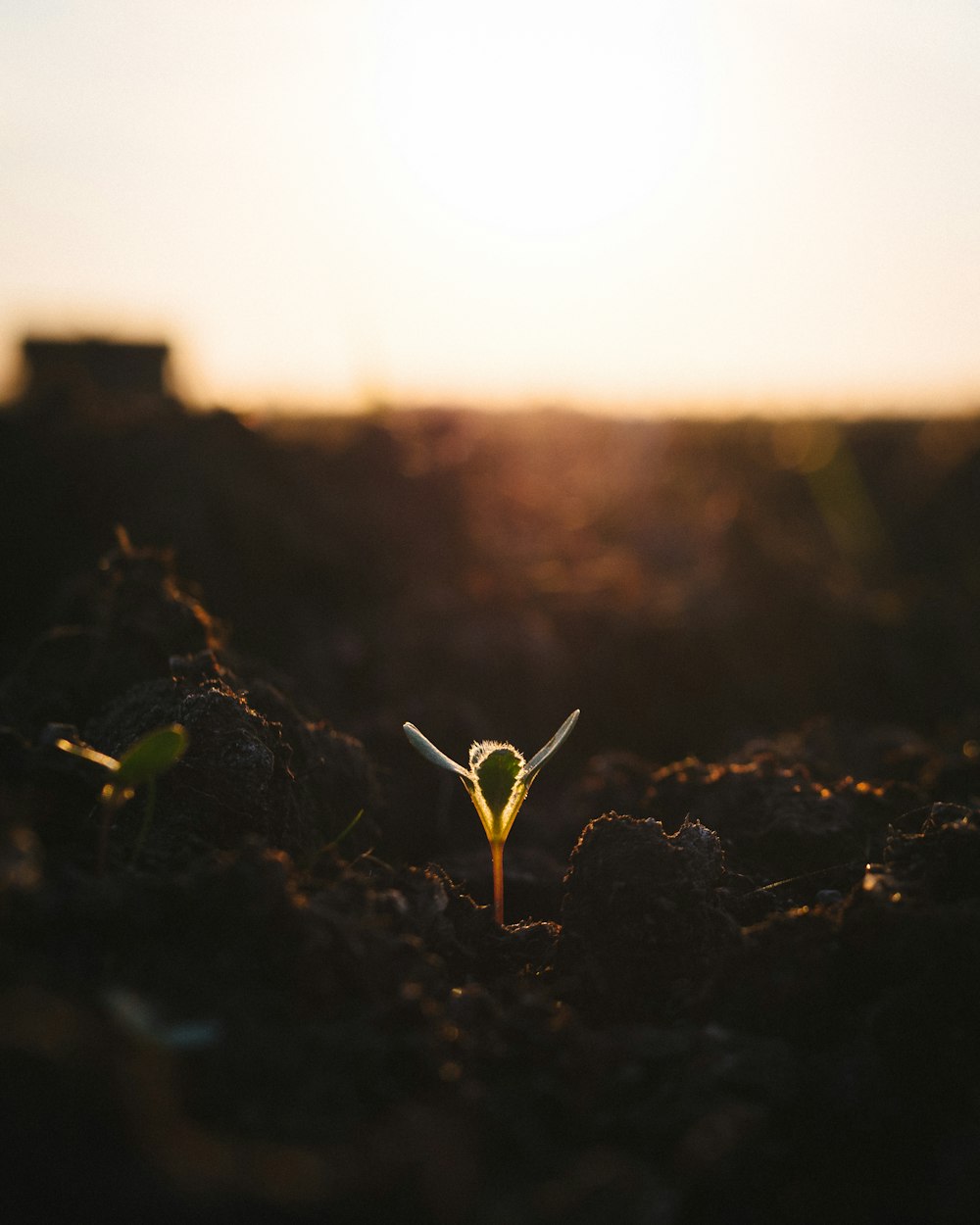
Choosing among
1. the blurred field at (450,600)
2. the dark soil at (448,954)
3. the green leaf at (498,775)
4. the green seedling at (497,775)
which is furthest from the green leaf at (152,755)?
the blurred field at (450,600)

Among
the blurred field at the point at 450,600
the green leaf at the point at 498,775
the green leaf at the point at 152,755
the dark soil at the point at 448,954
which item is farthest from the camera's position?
the blurred field at the point at 450,600

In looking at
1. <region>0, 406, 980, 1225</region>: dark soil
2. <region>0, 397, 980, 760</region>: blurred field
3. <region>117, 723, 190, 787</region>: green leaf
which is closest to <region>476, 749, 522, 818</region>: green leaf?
<region>0, 406, 980, 1225</region>: dark soil

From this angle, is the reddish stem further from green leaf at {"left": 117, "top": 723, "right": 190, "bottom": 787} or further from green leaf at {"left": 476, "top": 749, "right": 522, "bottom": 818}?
green leaf at {"left": 117, "top": 723, "right": 190, "bottom": 787}

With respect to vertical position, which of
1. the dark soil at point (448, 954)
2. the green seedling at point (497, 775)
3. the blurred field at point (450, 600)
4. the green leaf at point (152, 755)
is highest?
the blurred field at point (450, 600)

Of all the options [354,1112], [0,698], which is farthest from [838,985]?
[0,698]

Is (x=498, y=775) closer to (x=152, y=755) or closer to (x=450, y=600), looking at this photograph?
(x=152, y=755)

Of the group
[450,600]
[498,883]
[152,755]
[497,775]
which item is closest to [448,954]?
[498,883]

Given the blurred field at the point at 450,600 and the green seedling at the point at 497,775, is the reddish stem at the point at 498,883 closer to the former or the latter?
the green seedling at the point at 497,775

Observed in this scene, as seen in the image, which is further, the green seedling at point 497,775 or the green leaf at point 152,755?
the green seedling at point 497,775

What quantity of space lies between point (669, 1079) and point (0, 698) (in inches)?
88.6

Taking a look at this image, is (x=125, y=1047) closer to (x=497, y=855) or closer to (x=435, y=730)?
(x=497, y=855)

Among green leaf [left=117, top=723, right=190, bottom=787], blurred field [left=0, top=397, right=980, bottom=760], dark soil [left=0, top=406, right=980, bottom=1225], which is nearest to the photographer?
dark soil [left=0, top=406, right=980, bottom=1225]

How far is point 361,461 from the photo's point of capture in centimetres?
804

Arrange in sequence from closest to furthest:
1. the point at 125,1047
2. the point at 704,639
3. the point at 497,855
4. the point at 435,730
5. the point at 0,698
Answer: the point at 125,1047, the point at 497,855, the point at 0,698, the point at 435,730, the point at 704,639
